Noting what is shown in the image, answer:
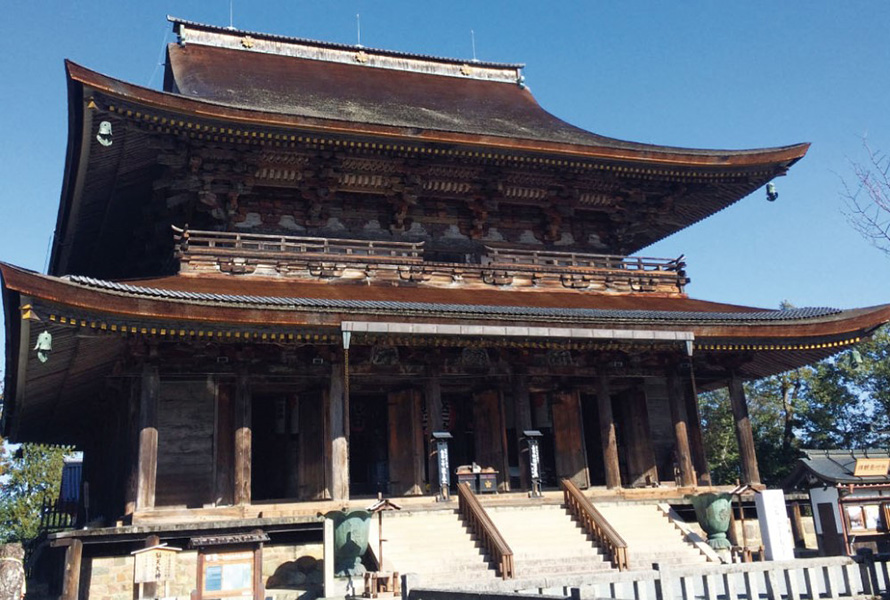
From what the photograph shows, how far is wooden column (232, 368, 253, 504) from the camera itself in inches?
588

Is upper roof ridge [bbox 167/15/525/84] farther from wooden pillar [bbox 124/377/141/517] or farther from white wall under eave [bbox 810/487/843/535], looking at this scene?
white wall under eave [bbox 810/487/843/535]

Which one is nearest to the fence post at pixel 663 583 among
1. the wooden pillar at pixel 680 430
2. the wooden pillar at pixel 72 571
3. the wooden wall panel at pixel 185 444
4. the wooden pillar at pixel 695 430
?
the wooden pillar at pixel 680 430

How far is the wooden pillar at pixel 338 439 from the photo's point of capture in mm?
15195

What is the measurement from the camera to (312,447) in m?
17.5

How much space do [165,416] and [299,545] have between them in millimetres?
4112

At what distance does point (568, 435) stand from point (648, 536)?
3.87 meters

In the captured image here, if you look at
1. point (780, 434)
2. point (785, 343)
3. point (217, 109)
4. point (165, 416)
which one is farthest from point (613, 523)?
point (780, 434)

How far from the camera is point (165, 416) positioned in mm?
16109

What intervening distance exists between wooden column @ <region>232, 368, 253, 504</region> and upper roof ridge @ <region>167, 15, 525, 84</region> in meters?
13.3

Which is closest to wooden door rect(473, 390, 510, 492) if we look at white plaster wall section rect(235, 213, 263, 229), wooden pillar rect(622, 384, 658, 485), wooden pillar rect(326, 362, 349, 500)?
wooden pillar rect(622, 384, 658, 485)

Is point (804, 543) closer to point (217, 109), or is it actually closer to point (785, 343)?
point (785, 343)

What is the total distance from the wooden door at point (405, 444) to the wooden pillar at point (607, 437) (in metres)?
4.30

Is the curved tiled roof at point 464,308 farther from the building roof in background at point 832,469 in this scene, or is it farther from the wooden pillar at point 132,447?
the building roof in background at point 832,469

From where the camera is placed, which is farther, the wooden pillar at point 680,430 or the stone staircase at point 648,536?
the wooden pillar at point 680,430
